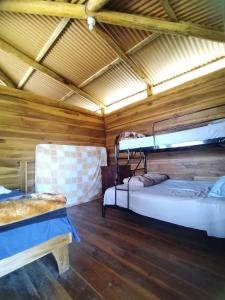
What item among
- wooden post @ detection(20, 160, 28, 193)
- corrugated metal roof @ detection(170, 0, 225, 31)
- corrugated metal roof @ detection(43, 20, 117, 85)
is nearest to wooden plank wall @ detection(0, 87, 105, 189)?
wooden post @ detection(20, 160, 28, 193)

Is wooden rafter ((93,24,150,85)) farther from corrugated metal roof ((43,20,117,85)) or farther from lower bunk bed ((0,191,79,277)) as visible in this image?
lower bunk bed ((0,191,79,277))

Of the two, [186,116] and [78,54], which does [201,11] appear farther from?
[78,54]

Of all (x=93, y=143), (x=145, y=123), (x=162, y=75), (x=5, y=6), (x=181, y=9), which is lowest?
(x=93, y=143)

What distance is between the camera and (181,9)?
8.05 feet

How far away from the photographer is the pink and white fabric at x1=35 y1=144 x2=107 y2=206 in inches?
138

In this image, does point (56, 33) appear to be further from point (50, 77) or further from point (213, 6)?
point (213, 6)

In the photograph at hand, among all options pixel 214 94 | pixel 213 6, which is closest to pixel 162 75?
pixel 214 94

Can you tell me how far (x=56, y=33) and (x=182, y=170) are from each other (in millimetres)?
3636

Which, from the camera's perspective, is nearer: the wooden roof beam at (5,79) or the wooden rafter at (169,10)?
→ the wooden rafter at (169,10)

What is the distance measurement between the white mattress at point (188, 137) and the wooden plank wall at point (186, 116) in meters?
0.86

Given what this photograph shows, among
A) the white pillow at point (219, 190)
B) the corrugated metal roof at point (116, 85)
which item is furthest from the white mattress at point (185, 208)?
the corrugated metal roof at point (116, 85)

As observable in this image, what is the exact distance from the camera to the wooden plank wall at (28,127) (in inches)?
125

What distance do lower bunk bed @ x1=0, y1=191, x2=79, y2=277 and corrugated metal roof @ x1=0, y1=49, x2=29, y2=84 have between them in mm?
3982

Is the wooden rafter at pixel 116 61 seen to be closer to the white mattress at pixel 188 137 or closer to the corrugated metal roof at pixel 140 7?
the corrugated metal roof at pixel 140 7
